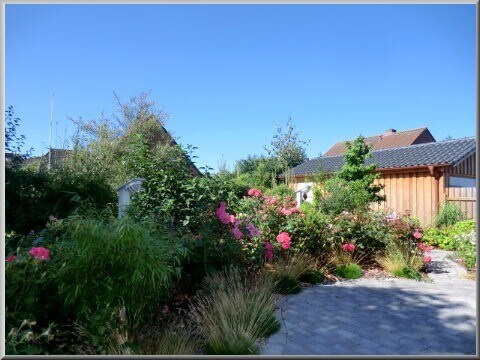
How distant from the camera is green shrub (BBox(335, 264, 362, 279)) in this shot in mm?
5617

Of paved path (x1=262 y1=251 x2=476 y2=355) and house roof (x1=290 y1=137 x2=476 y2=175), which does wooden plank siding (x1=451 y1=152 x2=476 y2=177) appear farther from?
paved path (x1=262 y1=251 x2=476 y2=355)

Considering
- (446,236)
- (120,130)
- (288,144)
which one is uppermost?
(288,144)

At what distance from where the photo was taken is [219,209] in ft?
15.5

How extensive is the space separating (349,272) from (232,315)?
10.0ft

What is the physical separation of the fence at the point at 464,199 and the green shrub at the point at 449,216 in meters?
0.25

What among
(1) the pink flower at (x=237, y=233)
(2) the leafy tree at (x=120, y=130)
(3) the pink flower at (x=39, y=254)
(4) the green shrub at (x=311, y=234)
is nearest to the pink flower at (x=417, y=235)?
(4) the green shrub at (x=311, y=234)

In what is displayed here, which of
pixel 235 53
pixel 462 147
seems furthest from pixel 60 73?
pixel 462 147

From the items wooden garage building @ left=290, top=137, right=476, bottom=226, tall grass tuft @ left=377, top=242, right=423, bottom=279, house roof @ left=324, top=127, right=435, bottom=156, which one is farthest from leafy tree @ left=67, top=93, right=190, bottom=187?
house roof @ left=324, top=127, right=435, bottom=156

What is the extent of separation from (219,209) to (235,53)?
6.74 feet

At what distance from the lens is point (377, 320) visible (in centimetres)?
376

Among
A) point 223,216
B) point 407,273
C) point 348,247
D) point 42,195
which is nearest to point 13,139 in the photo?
point 42,195

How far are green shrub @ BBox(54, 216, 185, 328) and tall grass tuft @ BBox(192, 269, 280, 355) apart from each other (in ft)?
2.06

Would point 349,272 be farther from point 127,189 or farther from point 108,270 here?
point 108,270

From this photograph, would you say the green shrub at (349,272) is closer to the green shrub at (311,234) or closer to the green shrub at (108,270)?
the green shrub at (311,234)
